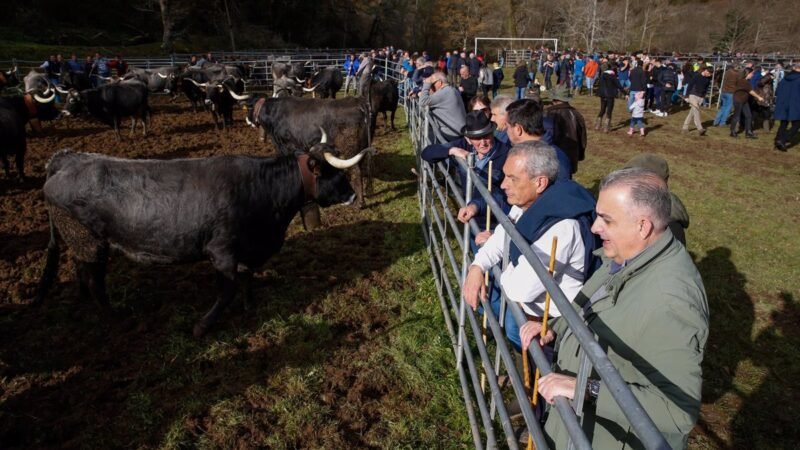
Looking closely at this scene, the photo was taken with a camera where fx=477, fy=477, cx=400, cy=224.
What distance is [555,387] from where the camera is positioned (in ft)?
5.38

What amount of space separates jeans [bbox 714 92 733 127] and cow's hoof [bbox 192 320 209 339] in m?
16.2

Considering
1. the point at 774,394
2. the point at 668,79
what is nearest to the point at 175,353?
the point at 774,394

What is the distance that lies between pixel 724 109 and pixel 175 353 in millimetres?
17107

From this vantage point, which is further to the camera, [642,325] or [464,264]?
[464,264]

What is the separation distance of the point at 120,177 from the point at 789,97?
14.3m

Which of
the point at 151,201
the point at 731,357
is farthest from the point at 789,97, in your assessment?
the point at 151,201

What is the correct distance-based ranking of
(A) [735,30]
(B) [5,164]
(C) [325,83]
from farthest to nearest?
1. (A) [735,30]
2. (C) [325,83]
3. (B) [5,164]

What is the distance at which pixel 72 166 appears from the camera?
4.60m

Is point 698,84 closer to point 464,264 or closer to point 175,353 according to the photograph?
point 464,264

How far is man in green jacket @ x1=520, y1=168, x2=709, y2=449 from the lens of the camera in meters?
1.61

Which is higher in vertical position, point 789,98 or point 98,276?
point 789,98

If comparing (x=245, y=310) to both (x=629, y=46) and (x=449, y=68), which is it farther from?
(x=629, y=46)

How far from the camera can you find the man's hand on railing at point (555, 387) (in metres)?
1.61

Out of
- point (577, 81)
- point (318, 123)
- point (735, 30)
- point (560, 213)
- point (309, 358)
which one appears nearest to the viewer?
point (560, 213)
